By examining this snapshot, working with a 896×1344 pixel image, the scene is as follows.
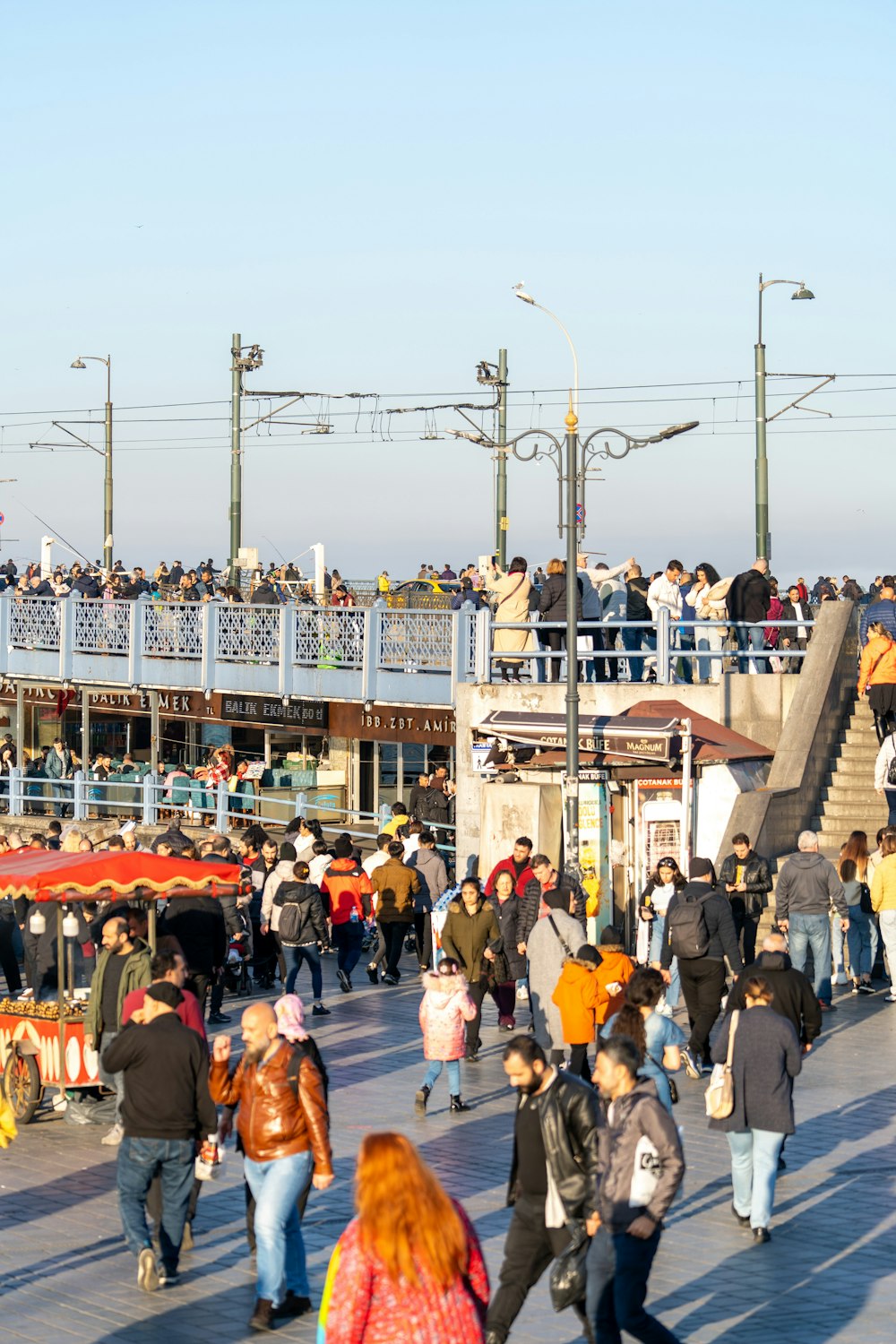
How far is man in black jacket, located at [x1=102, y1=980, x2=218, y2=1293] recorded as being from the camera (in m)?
9.55

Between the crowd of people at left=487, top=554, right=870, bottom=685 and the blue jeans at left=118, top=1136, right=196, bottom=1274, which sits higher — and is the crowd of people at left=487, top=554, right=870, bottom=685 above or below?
above

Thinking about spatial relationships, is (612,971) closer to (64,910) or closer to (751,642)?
(64,910)

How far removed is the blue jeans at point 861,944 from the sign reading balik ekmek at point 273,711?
10699mm

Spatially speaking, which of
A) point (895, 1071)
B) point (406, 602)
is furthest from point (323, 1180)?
point (406, 602)

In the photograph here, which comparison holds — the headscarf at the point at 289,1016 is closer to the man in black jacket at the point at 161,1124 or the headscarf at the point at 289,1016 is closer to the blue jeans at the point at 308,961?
the man in black jacket at the point at 161,1124

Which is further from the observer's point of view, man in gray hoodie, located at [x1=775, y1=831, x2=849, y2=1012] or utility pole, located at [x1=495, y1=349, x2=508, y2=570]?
utility pole, located at [x1=495, y1=349, x2=508, y2=570]

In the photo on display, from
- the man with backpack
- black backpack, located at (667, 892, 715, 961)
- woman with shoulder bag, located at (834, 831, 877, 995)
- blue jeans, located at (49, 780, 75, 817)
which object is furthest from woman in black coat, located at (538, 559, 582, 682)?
blue jeans, located at (49, 780, 75, 817)

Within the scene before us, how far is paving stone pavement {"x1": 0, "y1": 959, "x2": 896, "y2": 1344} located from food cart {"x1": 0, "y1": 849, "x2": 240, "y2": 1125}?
37 centimetres

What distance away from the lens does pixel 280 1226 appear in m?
8.96

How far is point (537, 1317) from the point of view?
9.24m

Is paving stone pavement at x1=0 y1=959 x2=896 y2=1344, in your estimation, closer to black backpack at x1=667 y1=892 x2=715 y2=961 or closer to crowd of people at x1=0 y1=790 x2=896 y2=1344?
crowd of people at x1=0 y1=790 x2=896 y2=1344

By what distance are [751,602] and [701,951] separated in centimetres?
908

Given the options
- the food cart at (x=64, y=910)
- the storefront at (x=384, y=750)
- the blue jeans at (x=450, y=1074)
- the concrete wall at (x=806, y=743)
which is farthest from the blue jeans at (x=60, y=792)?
the blue jeans at (x=450, y=1074)

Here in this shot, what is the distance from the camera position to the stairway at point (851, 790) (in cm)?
2205
